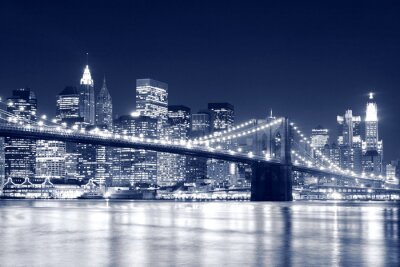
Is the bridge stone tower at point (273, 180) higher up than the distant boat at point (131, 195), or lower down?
higher up

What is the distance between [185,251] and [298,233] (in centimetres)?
899

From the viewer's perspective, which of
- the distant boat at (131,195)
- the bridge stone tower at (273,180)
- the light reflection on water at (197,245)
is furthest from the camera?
the distant boat at (131,195)

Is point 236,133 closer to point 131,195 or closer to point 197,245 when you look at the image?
point 131,195

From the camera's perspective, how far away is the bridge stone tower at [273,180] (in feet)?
275

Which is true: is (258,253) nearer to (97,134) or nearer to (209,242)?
(209,242)

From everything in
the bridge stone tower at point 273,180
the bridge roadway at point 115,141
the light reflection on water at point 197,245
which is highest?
the bridge roadway at point 115,141

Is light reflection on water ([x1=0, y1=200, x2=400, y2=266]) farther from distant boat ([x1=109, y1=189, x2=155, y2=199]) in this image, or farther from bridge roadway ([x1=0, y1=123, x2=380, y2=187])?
distant boat ([x1=109, y1=189, x2=155, y2=199])

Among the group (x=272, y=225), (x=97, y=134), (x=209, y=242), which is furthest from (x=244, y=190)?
(x=209, y=242)

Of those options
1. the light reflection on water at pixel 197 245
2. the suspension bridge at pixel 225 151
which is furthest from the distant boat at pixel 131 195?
the light reflection on water at pixel 197 245

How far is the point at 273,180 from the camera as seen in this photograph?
84.9 meters

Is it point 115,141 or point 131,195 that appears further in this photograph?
point 131,195

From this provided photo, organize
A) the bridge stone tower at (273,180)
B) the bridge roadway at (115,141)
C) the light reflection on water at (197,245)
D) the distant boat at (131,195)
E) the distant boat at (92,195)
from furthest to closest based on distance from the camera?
the distant boat at (92,195), the distant boat at (131,195), the bridge stone tower at (273,180), the bridge roadway at (115,141), the light reflection on water at (197,245)

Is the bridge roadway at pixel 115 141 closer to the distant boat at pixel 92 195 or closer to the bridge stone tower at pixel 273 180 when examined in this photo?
the bridge stone tower at pixel 273 180

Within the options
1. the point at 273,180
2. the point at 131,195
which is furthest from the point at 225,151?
the point at 131,195
